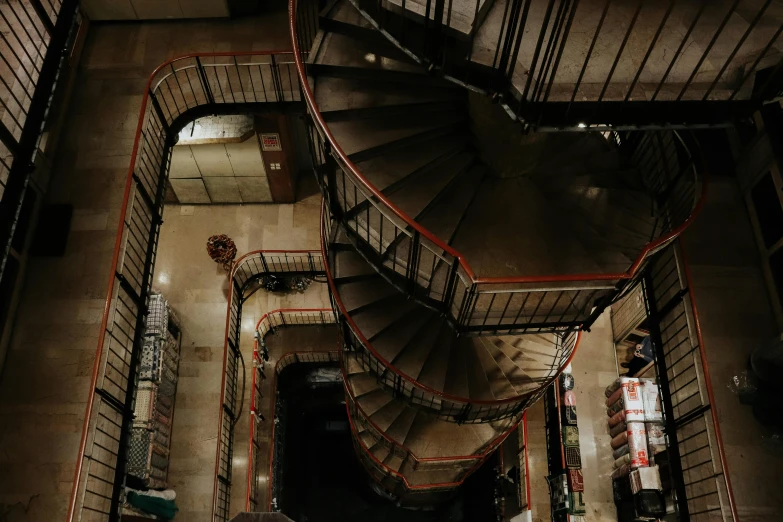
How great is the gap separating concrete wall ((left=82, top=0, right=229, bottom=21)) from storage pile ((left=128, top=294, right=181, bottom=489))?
378 cm

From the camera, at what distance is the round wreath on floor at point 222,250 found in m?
8.84

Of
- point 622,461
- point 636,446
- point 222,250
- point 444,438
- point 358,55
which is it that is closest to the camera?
point 358,55

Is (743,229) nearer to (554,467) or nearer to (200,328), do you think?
(554,467)

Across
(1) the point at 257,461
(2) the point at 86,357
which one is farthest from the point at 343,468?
(2) the point at 86,357

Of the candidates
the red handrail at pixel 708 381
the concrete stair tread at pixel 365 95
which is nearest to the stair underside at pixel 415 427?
the red handrail at pixel 708 381

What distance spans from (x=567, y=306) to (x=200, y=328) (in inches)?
226

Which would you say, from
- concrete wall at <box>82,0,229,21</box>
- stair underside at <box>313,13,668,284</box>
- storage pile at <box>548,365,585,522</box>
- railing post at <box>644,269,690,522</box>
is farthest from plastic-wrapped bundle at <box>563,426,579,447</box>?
Answer: concrete wall at <box>82,0,229,21</box>

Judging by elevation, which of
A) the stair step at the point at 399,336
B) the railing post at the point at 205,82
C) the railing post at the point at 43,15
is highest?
the railing post at the point at 205,82

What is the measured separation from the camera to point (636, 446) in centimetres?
749

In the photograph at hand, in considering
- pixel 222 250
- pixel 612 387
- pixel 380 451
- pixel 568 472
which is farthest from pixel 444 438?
pixel 222 250

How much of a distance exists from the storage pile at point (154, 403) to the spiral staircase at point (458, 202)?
257cm

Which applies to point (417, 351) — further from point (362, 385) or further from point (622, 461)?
point (622, 461)

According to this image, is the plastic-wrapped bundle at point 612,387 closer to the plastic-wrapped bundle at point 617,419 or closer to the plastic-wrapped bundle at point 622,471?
the plastic-wrapped bundle at point 617,419

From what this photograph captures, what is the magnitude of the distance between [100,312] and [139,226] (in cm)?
126
